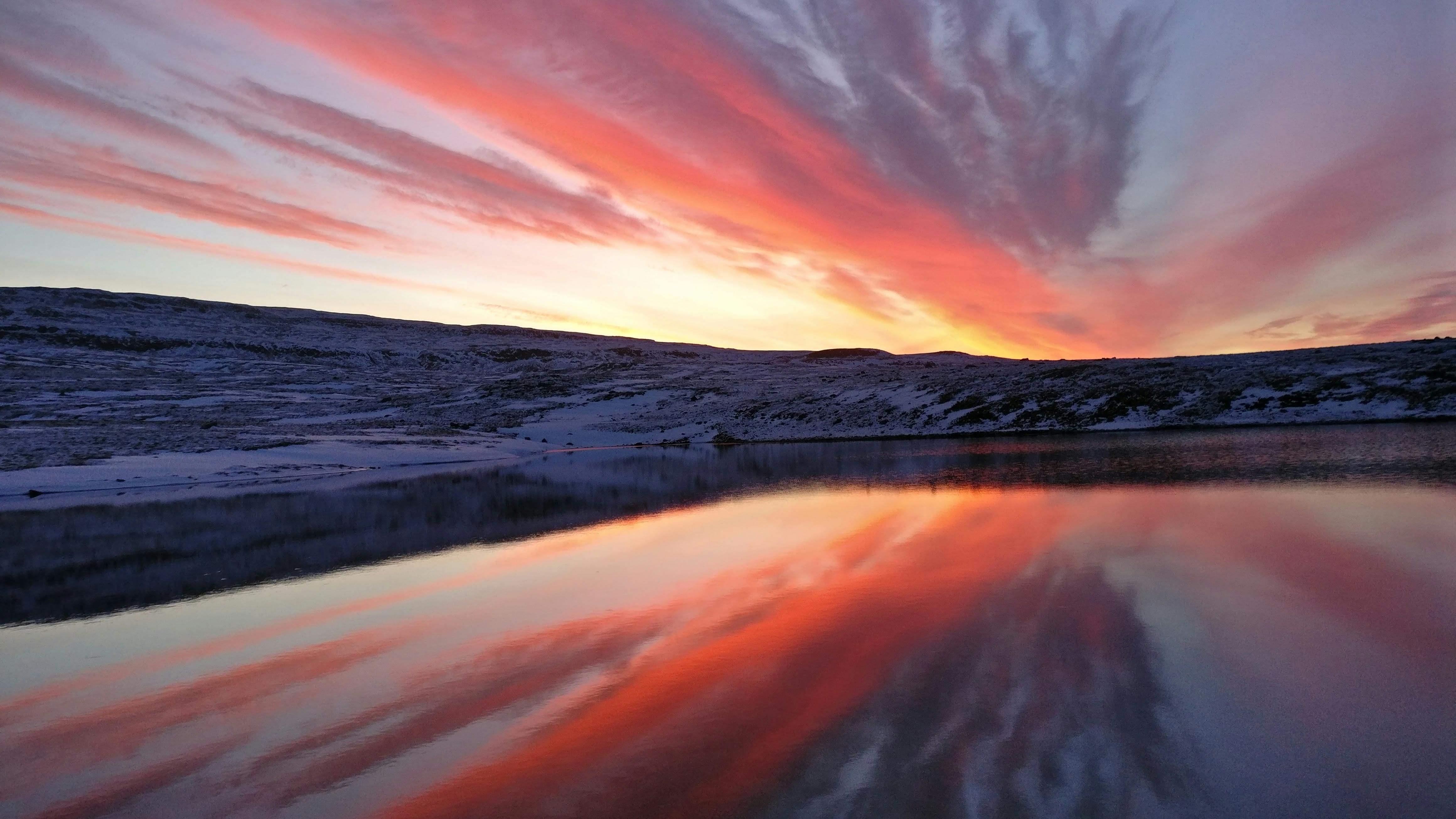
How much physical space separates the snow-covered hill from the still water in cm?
2752

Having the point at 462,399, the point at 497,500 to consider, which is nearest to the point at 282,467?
the point at 497,500

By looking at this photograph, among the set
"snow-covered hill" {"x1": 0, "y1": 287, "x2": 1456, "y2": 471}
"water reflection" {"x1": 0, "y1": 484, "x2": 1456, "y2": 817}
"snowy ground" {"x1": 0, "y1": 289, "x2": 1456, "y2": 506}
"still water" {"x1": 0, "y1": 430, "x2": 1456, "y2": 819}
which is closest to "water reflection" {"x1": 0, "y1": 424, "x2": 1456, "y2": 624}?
"still water" {"x1": 0, "y1": 430, "x2": 1456, "y2": 819}

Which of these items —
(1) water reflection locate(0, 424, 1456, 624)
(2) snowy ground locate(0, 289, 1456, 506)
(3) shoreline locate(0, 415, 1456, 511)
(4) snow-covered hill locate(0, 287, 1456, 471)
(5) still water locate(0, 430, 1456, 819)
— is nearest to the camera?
(5) still water locate(0, 430, 1456, 819)

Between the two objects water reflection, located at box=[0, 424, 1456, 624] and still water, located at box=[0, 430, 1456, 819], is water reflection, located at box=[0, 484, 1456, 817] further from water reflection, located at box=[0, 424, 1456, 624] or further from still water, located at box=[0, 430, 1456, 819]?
water reflection, located at box=[0, 424, 1456, 624]

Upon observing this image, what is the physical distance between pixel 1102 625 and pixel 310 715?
7.77m

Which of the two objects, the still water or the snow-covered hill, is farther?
the snow-covered hill

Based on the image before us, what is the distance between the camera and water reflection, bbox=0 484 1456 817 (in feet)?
15.3

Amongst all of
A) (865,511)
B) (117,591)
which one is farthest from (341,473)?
(865,511)

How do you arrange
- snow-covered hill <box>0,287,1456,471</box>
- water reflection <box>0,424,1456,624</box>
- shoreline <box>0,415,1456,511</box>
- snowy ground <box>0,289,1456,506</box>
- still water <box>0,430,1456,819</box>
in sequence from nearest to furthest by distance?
still water <box>0,430,1456,819</box> → water reflection <box>0,424,1456,624</box> → shoreline <box>0,415,1456,511</box> → snowy ground <box>0,289,1456,506</box> → snow-covered hill <box>0,287,1456,471</box>

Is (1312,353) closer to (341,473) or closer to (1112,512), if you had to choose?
(1112,512)

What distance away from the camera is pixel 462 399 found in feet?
251

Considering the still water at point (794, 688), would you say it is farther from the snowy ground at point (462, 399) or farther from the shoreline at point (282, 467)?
the snowy ground at point (462, 399)

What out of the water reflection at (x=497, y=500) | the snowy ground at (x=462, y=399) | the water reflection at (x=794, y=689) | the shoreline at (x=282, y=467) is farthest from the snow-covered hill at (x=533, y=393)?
the water reflection at (x=794, y=689)

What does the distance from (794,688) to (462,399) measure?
75847mm
